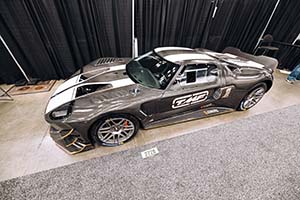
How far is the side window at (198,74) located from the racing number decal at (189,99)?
16cm

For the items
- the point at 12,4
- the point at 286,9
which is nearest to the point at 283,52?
the point at 286,9

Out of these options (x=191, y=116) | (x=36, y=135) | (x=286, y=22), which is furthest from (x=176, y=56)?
(x=286, y=22)

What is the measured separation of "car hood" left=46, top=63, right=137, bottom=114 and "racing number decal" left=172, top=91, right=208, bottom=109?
1.85 feet

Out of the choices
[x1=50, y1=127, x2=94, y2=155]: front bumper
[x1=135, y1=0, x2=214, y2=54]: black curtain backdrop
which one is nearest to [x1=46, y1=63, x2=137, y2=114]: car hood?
[x1=50, y1=127, x2=94, y2=155]: front bumper

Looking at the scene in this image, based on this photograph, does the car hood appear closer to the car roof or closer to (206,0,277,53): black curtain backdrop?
the car roof

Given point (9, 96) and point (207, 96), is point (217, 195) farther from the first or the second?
point (9, 96)

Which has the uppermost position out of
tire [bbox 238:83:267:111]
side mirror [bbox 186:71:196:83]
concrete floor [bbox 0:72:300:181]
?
side mirror [bbox 186:71:196:83]

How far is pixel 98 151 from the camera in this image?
5.57ft

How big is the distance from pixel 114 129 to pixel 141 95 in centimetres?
52

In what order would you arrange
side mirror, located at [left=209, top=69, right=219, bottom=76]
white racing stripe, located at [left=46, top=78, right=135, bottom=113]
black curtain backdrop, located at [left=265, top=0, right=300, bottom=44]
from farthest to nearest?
1. black curtain backdrop, located at [left=265, top=0, right=300, bottom=44]
2. side mirror, located at [left=209, top=69, right=219, bottom=76]
3. white racing stripe, located at [left=46, top=78, right=135, bottom=113]

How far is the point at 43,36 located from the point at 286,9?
228 inches

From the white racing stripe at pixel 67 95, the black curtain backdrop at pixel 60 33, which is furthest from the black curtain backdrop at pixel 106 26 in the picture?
the white racing stripe at pixel 67 95

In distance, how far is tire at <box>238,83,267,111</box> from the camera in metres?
2.18

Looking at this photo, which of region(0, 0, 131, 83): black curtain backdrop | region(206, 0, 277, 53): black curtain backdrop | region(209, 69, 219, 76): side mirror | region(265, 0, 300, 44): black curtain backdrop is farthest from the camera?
region(265, 0, 300, 44): black curtain backdrop
